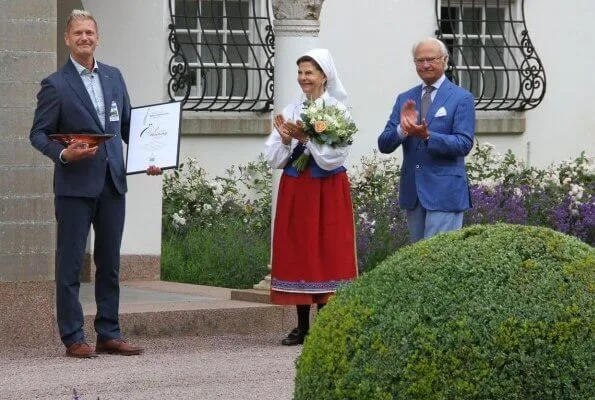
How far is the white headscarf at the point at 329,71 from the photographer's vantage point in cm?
898

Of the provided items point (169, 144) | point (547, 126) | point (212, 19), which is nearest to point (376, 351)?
point (169, 144)

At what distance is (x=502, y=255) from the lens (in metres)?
5.07

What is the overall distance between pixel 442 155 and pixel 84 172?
1955 millimetres

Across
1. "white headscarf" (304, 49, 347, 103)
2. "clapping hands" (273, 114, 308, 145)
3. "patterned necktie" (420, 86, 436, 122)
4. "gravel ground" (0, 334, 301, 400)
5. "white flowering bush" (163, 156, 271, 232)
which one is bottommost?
"gravel ground" (0, 334, 301, 400)

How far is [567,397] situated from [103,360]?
13.6ft

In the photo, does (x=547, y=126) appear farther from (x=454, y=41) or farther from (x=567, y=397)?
(x=567, y=397)

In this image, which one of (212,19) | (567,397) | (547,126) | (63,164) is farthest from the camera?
(547,126)

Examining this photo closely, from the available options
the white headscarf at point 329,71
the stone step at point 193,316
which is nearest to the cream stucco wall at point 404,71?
the stone step at point 193,316

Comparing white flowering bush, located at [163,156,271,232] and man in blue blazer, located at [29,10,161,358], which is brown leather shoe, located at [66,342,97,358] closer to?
man in blue blazer, located at [29,10,161,358]

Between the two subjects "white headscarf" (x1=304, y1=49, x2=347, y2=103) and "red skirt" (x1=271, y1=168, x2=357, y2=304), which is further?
"red skirt" (x1=271, y1=168, x2=357, y2=304)

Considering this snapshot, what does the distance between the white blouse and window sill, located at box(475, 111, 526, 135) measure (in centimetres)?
611

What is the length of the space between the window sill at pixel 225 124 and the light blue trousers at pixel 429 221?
5.28 meters

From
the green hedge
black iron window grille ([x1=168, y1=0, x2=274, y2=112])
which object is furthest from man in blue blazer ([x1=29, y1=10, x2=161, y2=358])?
black iron window grille ([x1=168, y1=0, x2=274, y2=112])

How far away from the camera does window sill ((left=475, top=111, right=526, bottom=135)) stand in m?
15.2
